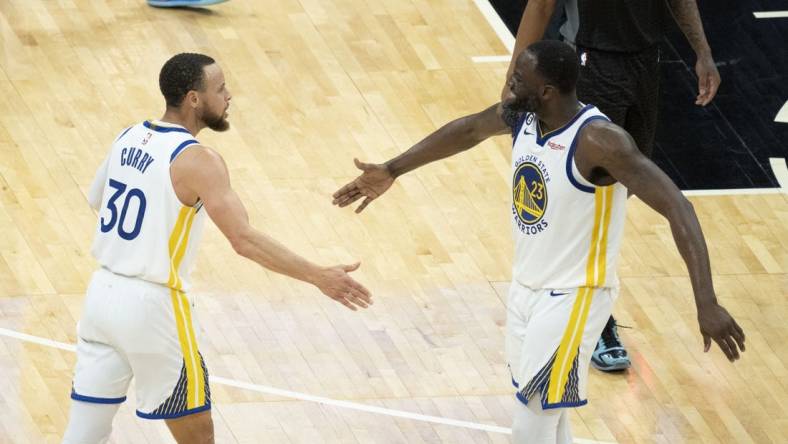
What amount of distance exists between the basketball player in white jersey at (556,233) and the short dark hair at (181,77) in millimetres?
1149

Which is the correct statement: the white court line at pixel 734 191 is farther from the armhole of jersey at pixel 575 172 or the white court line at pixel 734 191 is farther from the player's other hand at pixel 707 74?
the armhole of jersey at pixel 575 172

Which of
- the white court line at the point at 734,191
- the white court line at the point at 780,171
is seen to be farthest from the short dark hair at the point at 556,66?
the white court line at the point at 780,171

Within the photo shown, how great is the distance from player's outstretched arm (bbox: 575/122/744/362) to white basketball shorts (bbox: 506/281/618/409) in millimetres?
529

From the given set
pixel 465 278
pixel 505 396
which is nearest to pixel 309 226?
pixel 465 278

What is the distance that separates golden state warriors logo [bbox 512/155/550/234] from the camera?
19.5 ft

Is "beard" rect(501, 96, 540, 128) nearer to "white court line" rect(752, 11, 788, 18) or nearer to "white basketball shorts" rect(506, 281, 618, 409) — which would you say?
"white basketball shorts" rect(506, 281, 618, 409)

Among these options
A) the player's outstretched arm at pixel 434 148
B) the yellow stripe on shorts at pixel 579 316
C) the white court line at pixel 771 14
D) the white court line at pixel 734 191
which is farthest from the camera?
the white court line at pixel 771 14

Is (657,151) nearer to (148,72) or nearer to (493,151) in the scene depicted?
(493,151)

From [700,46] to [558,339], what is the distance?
227 centimetres

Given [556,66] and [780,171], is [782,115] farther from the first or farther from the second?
[556,66]

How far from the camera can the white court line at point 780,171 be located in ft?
31.4

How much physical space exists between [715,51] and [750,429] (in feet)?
14.3

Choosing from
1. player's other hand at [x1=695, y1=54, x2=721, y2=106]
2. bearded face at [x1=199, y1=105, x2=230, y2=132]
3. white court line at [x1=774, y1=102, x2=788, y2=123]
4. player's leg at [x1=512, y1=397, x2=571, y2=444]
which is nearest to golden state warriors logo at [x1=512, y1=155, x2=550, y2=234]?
player's leg at [x1=512, y1=397, x2=571, y2=444]

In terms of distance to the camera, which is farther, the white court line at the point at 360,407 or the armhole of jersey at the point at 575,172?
the white court line at the point at 360,407
